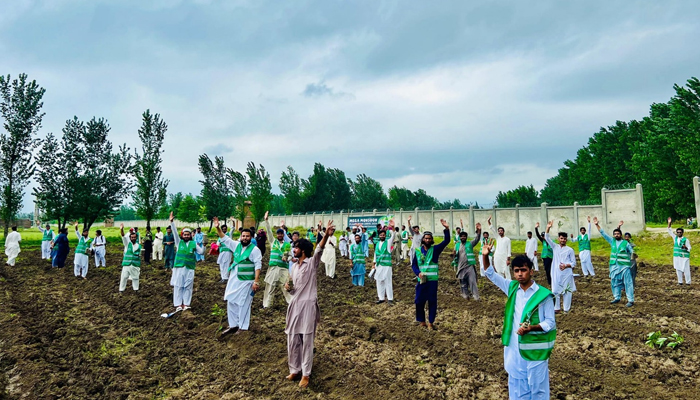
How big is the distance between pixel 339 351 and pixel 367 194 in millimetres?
66417

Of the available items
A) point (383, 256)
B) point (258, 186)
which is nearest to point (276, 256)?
point (383, 256)

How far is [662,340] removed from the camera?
6.86 metres

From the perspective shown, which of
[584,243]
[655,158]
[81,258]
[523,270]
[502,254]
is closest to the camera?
[523,270]

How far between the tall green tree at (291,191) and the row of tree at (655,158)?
30.7 m

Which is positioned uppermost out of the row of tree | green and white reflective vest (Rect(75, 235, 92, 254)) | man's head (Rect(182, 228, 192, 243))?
the row of tree

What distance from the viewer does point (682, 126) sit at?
113 feet

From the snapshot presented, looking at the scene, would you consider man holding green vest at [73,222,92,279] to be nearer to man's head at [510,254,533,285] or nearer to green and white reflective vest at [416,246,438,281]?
green and white reflective vest at [416,246,438,281]

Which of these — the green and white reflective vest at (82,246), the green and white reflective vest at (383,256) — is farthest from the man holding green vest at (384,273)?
the green and white reflective vest at (82,246)

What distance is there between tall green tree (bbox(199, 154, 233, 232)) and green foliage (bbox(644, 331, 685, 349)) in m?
40.4

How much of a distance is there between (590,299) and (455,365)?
250 inches

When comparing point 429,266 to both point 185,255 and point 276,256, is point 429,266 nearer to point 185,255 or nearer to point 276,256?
point 276,256

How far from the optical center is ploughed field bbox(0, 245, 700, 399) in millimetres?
5527

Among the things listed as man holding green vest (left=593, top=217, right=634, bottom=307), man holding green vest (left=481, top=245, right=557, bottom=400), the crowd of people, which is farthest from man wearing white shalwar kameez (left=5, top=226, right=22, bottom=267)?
man holding green vest (left=593, top=217, right=634, bottom=307)

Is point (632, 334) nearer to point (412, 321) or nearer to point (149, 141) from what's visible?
point (412, 321)
